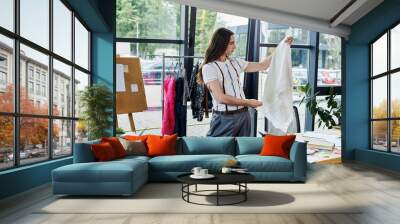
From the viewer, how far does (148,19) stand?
9.30 meters

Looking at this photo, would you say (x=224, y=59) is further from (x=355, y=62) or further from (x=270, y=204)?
(x=355, y=62)

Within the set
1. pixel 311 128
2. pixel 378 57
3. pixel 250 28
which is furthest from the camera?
pixel 311 128

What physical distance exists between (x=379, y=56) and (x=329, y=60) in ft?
6.95

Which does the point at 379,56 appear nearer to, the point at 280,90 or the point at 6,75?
the point at 280,90

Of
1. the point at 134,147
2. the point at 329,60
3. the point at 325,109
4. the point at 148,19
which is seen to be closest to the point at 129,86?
the point at 148,19

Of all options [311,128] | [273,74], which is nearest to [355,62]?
[311,128]

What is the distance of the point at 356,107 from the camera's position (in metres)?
8.85

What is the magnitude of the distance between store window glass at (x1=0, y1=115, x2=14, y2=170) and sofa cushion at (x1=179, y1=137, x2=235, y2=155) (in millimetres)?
2425

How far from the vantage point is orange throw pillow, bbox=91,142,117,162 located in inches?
206

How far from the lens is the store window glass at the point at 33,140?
4996 millimetres

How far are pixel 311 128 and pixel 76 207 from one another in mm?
7474

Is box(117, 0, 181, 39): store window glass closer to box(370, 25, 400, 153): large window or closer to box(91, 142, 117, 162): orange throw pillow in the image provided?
box(370, 25, 400, 153): large window

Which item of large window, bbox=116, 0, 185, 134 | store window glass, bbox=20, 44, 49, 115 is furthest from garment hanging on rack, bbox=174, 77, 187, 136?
store window glass, bbox=20, 44, 49, 115

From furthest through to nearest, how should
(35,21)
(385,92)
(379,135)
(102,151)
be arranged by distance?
(379,135)
(385,92)
(35,21)
(102,151)
